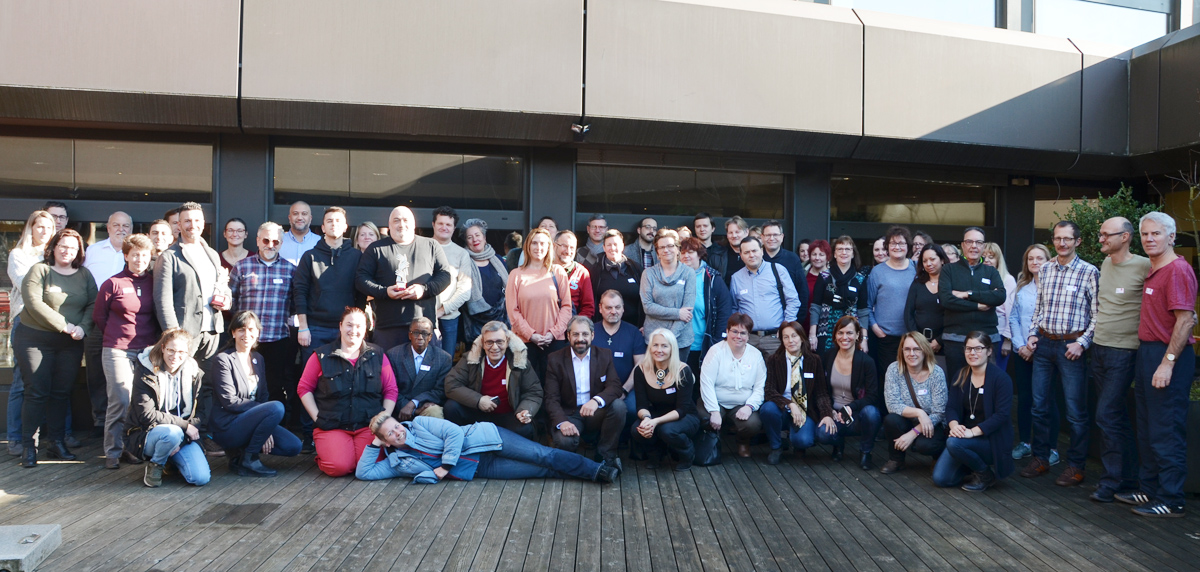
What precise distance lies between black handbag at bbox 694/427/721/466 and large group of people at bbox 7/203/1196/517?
69 mm

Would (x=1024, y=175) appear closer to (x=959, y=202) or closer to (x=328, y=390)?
(x=959, y=202)

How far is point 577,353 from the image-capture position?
5.77 metres

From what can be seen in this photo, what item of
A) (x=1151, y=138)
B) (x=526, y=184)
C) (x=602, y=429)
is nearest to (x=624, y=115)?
(x=526, y=184)

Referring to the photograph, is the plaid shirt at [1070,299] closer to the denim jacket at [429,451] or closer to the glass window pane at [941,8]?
the glass window pane at [941,8]

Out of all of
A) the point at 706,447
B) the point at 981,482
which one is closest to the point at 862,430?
the point at 981,482

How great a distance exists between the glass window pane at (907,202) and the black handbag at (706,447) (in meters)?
3.62

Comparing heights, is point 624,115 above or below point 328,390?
above

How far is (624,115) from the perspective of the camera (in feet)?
24.0

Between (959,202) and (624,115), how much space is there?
406cm

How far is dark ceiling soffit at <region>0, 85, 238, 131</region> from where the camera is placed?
6625mm

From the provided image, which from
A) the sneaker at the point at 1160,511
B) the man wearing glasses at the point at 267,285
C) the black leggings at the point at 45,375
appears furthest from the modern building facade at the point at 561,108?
the sneaker at the point at 1160,511

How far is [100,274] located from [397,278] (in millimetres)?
2380

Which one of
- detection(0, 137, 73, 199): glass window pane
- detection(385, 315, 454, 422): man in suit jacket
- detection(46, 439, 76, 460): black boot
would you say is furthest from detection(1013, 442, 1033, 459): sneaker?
detection(0, 137, 73, 199): glass window pane

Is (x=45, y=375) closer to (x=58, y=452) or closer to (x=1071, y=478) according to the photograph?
(x=58, y=452)
